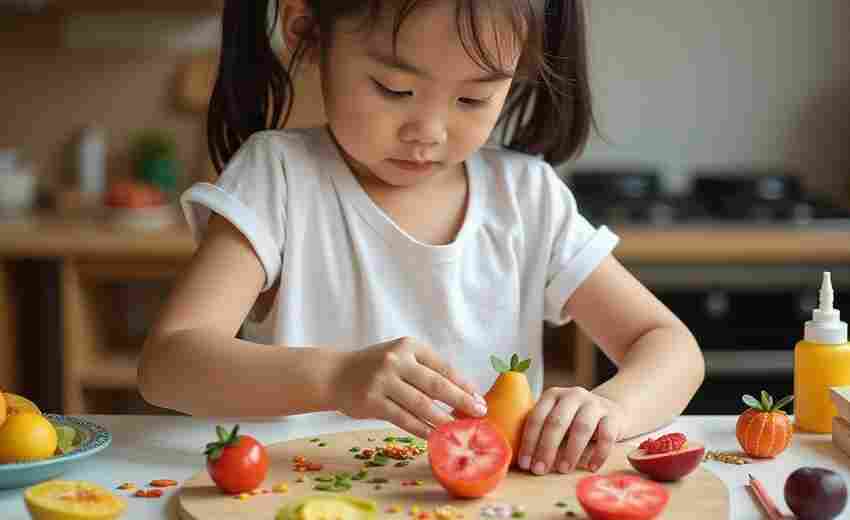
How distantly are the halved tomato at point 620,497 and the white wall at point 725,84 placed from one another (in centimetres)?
230

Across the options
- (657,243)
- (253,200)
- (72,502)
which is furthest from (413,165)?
(657,243)

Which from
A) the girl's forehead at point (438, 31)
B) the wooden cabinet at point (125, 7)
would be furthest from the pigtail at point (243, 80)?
the wooden cabinet at point (125, 7)

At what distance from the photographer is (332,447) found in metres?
1.12

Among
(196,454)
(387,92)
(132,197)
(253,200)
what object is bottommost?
(196,454)

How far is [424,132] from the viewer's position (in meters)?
1.25

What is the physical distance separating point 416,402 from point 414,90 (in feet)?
1.08

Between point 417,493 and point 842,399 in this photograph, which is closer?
point 417,493

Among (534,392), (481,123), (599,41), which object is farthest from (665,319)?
(599,41)

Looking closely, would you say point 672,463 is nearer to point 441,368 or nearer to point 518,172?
point 441,368

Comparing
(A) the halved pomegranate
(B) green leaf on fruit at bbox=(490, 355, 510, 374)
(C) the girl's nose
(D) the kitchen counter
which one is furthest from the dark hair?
(D) the kitchen counter

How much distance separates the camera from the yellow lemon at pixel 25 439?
3.36 ft

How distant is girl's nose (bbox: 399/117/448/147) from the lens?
124 centimetres

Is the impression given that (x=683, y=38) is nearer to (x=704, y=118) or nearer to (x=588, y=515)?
(x=704, y=118)

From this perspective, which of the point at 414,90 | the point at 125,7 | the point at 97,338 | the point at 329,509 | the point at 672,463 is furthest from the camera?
the point at 125,7
